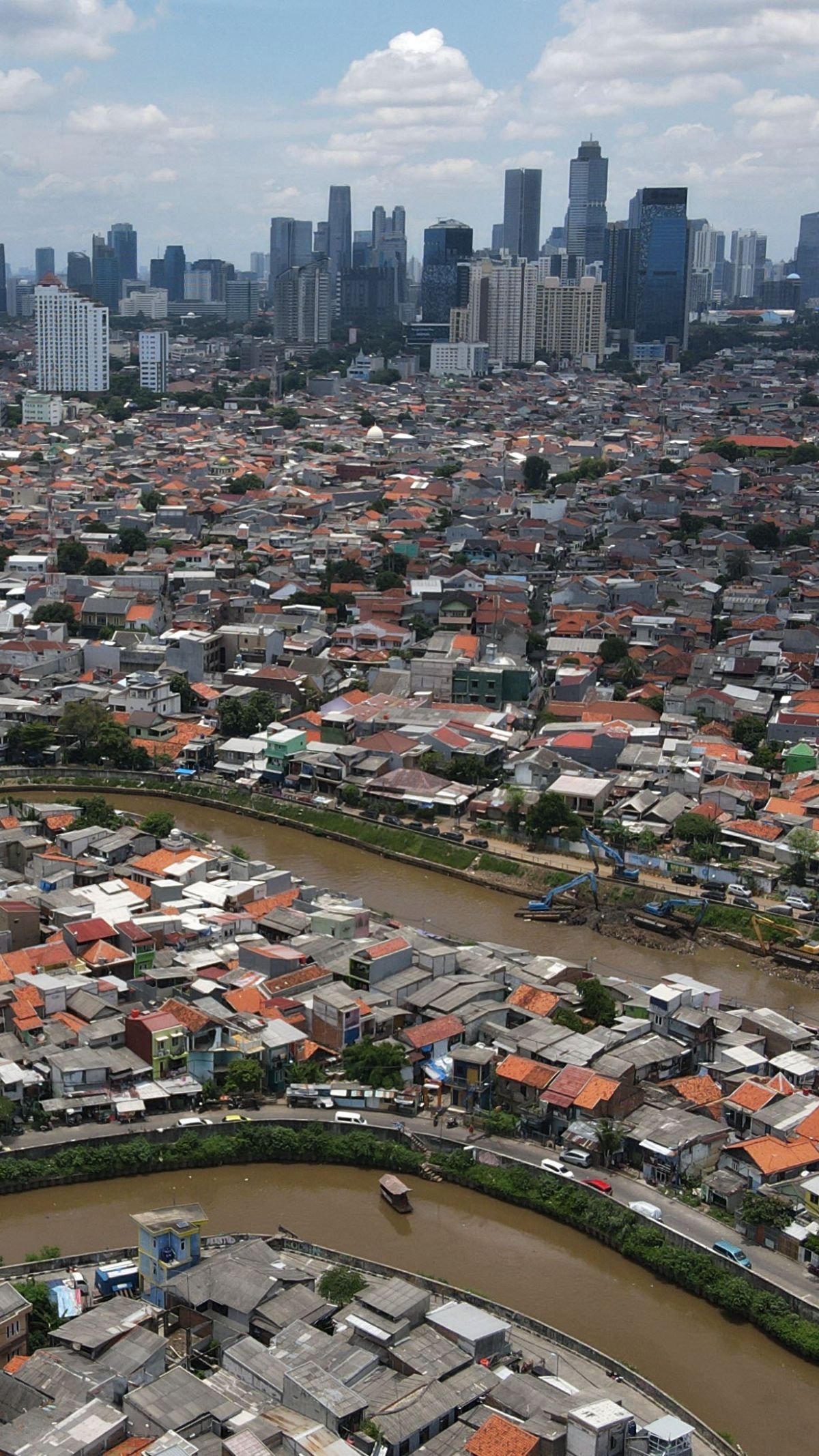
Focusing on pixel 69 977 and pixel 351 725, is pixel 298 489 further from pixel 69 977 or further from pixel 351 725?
pixel 69 977

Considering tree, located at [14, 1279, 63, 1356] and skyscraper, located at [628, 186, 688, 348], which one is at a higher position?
skyscraper, located at [628, 186, 688, 348]

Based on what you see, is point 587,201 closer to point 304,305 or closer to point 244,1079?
point 304,305

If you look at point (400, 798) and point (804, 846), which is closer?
point (804, 846)

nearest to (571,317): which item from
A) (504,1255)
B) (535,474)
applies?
(535,474)

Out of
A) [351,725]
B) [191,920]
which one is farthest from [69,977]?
[351,725]

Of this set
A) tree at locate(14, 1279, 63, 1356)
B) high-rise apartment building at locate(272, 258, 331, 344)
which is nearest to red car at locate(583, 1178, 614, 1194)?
tree at locate(14, 1279, 63, 1356)

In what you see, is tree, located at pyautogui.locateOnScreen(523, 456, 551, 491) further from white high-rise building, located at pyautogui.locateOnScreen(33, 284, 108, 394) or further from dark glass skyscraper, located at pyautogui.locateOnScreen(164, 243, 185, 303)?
dark glass skyscraper, located at pyautogui.locateOnScreen(164, 243, 185, 303)
